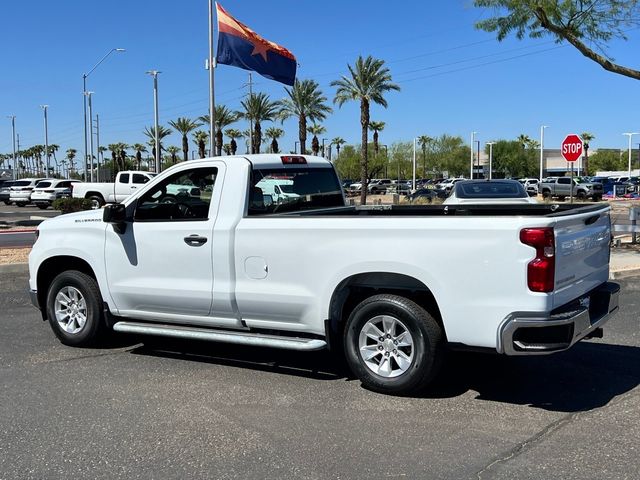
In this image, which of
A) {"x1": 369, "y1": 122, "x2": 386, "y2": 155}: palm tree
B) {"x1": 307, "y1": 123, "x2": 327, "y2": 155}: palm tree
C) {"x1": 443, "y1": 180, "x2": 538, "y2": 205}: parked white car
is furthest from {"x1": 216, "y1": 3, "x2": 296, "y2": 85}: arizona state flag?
{"x1": 369, "y1": 122, "x2": 386, "y2": 155}: palm tree

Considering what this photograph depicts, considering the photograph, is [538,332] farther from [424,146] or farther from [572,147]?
[424,146]

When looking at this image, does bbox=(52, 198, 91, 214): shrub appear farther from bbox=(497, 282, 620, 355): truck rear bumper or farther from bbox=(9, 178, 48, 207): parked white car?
bbox=(497, 282, 620, 355): truck rear bumper

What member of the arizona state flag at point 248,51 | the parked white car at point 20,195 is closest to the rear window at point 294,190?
the arizona state flag at point 248,51

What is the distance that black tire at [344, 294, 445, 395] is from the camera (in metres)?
4.97

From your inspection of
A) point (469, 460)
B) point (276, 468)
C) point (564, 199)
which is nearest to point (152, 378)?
point (276, 468)

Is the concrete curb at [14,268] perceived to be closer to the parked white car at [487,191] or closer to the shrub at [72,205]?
the parked white car at [487,191]

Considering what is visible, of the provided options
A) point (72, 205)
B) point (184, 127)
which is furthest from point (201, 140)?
point (72, 205)

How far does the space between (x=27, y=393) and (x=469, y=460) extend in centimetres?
363

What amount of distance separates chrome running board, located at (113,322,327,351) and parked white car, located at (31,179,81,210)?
35879 mm

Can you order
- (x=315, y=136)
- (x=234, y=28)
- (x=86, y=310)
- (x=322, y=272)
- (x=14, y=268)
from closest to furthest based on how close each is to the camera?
(x=322, y=272) → (x=86, y=310) → (x=14, y=268) → (x=234, y=28) → (x=315, y=136)

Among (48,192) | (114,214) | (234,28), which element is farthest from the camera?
(48,192)

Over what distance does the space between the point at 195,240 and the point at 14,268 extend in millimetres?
7308

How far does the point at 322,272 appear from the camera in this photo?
5312mm

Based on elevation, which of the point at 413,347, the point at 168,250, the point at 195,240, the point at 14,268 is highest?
the point at 195,240
